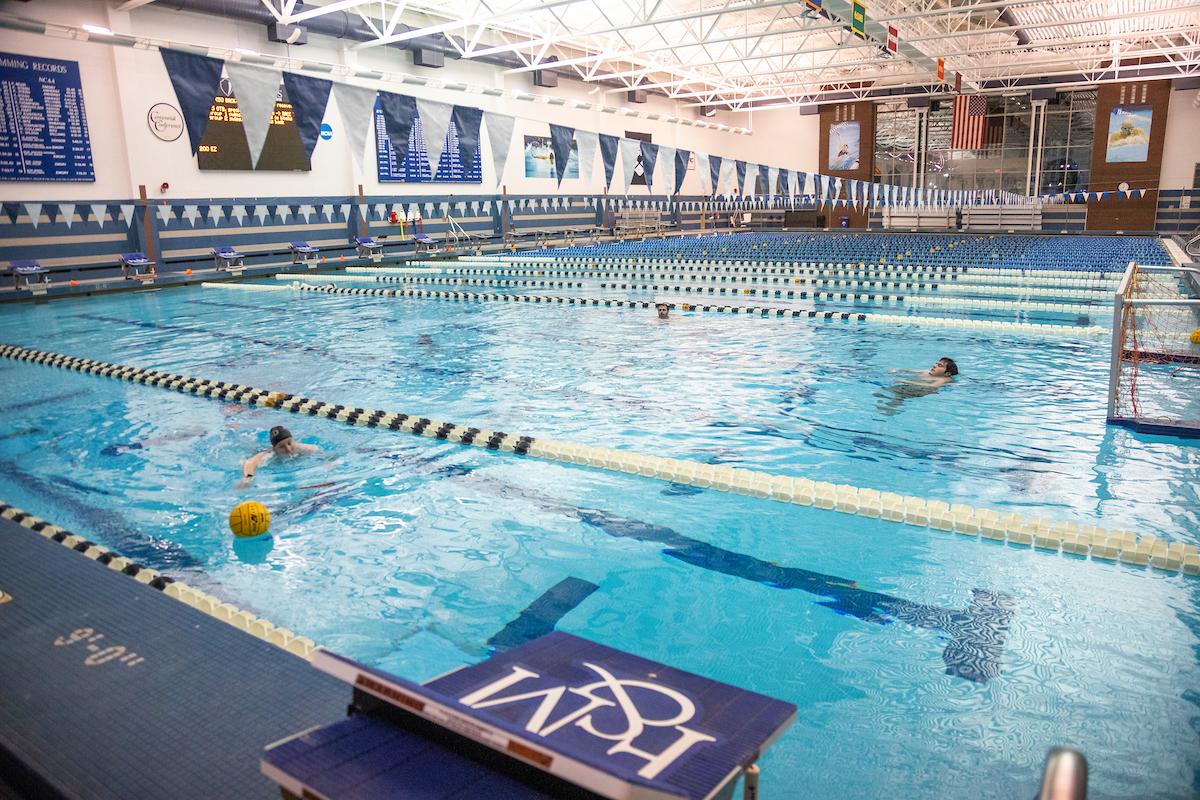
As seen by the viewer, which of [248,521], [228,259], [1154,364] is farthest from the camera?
[228,259]

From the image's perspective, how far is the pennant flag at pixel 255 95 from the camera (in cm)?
1144

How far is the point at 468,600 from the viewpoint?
10.4 feet

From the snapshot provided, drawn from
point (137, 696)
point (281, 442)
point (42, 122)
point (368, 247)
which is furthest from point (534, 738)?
point (368, 247)

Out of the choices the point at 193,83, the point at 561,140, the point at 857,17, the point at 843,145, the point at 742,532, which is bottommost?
the point at 742,532

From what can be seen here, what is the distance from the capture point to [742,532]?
12.3ft

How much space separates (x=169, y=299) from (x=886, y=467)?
477 inches

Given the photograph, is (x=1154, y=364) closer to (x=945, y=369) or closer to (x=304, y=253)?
(x=945, y=369)

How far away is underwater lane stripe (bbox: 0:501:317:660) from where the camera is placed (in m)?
2.67

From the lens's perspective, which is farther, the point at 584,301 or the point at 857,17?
the point at 857,17

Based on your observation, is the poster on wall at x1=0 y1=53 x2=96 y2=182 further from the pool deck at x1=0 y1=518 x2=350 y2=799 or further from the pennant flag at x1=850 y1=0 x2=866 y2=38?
the pool deck at x1=0 y1=518 x2=350 y2=799

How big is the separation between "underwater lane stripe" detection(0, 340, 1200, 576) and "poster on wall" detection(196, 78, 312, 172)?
1163 cm

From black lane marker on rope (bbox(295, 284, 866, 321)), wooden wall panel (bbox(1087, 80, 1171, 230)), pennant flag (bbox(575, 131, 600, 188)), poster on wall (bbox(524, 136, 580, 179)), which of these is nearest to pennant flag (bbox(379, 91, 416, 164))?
black lane marker on rope (bbox(295, 284, 866, 321))

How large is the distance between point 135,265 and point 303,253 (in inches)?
143

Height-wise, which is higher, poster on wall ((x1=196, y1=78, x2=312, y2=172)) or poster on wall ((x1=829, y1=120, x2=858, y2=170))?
poster on wall ((x1=829, y1=120, x2=858, y2=170))
